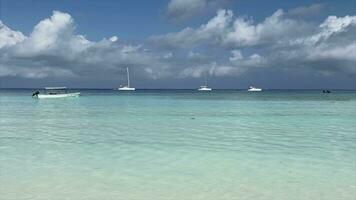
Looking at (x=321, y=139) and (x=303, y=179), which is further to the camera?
(x=321, y=139)

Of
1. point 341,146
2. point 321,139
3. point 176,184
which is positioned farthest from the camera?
point 321,139

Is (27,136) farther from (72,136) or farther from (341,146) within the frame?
(341,146)

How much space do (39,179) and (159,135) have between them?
979 centimetres

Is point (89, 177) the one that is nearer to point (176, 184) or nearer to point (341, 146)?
point (176, 184)

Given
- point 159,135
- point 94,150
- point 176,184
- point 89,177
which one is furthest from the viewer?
point 159,135

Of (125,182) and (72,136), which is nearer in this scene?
(125,182)

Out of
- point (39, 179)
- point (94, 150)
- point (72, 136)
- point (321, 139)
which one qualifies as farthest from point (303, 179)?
point (72, 136)

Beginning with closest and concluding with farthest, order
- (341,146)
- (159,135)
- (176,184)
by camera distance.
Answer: (176,184), (341,146), (159,135)

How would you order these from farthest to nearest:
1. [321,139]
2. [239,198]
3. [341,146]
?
[321,139]
[341,146]
[239,198]

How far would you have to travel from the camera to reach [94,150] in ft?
49.6

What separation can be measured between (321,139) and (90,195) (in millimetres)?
12089

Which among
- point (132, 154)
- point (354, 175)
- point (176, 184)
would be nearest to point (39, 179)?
point (176, 184)

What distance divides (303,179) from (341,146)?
21.0ft

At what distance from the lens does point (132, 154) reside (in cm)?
1414
